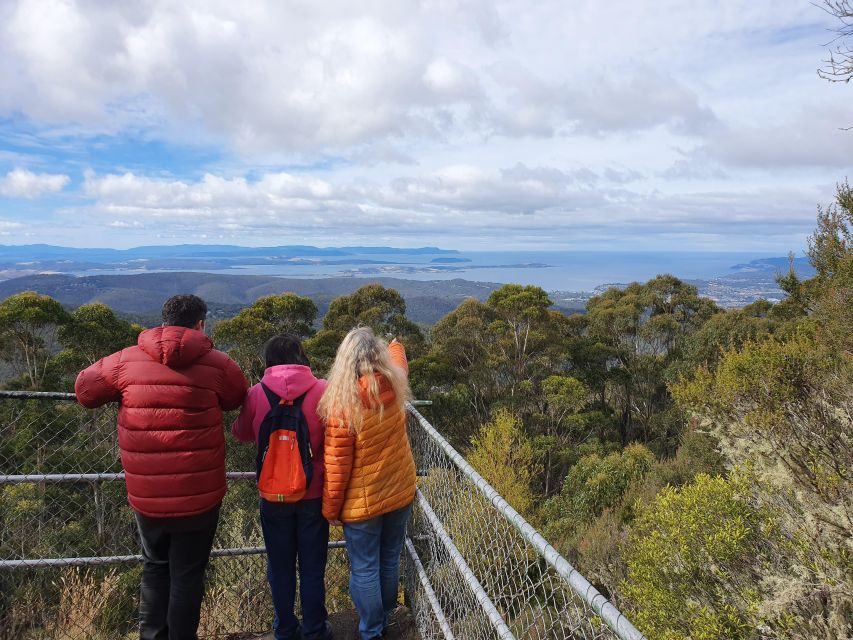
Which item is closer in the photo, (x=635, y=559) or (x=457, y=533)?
(x=457, y=533)

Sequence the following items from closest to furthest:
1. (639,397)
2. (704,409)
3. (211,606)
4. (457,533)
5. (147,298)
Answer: (457,533)
(211,606)
(704,409)
(639,397)
(147,298)

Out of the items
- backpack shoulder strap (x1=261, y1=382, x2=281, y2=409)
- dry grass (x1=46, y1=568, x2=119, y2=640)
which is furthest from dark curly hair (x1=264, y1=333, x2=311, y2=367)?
dry grass (x1=46, y1=568, x2=119, y2=640)

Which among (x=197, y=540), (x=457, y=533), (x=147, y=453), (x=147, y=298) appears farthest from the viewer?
(x=147, y=298)

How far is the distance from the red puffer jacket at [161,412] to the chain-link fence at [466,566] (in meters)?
1.09

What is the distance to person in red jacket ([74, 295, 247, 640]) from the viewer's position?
216cm

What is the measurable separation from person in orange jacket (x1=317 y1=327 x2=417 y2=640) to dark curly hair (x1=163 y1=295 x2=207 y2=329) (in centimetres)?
65

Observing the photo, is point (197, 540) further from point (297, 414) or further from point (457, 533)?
point (457, 533)

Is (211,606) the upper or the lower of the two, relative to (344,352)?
lower

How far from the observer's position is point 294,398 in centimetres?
237

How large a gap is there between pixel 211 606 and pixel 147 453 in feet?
5.41

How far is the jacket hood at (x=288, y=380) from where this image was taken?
2.37 m

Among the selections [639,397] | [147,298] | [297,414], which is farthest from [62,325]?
[147,298]

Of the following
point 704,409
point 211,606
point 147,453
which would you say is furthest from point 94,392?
point 704,409

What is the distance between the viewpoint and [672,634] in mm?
6168
